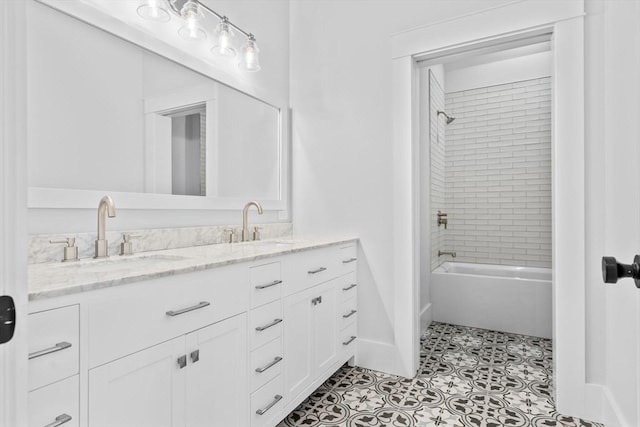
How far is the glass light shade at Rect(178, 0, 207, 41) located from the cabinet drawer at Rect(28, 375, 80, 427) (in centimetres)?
172

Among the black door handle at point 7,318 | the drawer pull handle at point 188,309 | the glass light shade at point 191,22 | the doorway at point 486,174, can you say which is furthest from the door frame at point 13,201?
the doorway at point 486,174

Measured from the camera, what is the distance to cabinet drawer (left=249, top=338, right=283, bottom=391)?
5.00 ft

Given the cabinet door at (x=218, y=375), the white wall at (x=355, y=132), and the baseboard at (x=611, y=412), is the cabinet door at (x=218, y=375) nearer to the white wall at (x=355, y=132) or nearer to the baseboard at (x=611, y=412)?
the white wall at (x=355, y=132)

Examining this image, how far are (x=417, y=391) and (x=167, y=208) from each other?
1762 millimetres

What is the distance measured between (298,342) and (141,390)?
890mm

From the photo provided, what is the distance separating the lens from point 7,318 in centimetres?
49

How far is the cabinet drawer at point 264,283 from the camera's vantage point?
1.54 meters

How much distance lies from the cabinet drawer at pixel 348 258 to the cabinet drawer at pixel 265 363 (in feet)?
2.56

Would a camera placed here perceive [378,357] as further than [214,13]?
Yes

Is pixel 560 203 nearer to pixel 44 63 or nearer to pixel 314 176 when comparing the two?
pixel 314 176

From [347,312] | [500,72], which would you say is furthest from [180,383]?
[500,72]

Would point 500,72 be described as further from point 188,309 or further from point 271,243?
point 188,309

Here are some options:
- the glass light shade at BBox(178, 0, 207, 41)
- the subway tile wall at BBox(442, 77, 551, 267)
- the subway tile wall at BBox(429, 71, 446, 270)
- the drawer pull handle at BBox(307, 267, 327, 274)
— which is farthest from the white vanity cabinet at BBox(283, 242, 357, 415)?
the subway tile wall at BBox(442, 77, 551, 267)

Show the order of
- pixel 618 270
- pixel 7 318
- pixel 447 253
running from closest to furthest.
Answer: pixel 7 318 < pixel 618 270 < pixel 447 253
